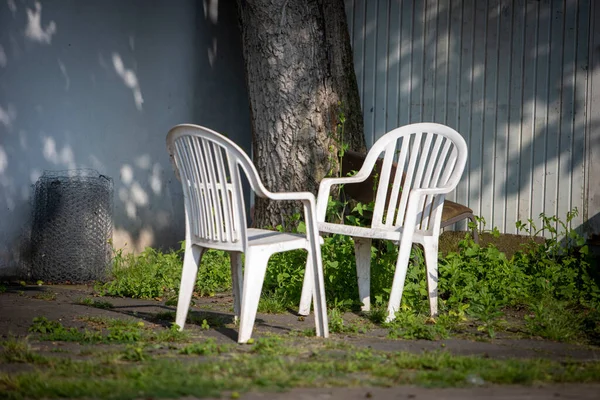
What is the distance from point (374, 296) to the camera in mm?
6035

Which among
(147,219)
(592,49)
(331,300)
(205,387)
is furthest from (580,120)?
(205,387)

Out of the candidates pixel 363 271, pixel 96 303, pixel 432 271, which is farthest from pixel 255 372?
pixel 96 303

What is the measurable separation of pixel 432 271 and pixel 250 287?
1.48 meters

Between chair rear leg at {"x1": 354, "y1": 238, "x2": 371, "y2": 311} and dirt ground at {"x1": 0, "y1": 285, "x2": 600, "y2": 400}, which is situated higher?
chair rear leg at {"x1": 354, "y1": 238, "x2": 371, "y2": 311}

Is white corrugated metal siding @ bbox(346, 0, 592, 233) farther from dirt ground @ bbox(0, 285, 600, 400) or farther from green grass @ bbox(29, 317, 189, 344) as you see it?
green grass @ bbox(29, 317, 189, 344)

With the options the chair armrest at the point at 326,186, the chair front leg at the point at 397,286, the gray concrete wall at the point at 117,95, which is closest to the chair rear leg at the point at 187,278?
the chair armrest at the point at 326,186

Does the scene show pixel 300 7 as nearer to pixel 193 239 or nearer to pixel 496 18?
pixel 496 18

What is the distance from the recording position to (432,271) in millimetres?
5496

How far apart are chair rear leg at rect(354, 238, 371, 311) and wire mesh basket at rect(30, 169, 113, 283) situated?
2553 millimetres

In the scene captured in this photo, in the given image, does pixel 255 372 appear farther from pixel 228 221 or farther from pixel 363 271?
pixel 363 271

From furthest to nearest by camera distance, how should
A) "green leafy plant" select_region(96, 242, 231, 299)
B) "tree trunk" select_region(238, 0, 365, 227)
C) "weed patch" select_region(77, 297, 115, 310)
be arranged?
"tree trunk" select_region(238, 0, 365, 227)
"green leafy plant" select_region(96, 242, 231, 299)
"weed patch" select_region(77, 297, 115, 310)

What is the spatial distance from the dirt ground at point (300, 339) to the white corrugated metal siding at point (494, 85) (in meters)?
2.84

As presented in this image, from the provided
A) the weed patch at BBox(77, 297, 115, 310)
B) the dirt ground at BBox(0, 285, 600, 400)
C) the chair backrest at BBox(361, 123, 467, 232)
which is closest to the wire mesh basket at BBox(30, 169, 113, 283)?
the dirt ground at BBox(0, 285, 600, 400)

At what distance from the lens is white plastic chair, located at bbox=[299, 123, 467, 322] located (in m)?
5.29
